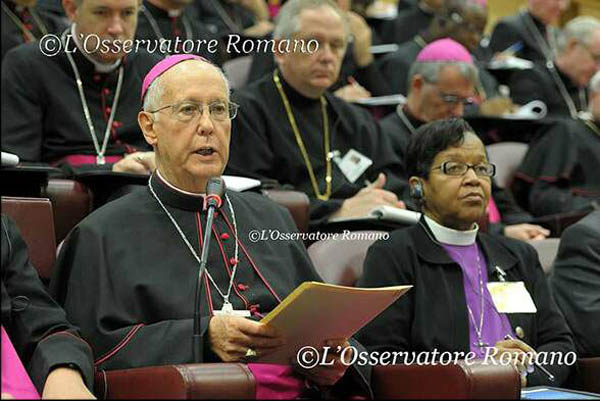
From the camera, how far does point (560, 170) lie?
5.53 metres

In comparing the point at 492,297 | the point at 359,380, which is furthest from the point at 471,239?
the point at 359,380

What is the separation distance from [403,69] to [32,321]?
4.27 m

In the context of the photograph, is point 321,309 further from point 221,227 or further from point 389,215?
point 389,215

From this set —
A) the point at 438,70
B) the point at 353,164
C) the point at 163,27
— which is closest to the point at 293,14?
the point at 353,164

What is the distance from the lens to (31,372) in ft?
8.07

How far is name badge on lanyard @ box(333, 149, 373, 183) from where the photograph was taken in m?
4.39

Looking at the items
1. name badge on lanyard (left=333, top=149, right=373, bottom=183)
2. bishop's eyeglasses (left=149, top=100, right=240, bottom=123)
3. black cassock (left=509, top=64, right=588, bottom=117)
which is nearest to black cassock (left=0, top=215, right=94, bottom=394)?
bishop's eyeglasses (left=149, top=100, right=240, bottom=123)

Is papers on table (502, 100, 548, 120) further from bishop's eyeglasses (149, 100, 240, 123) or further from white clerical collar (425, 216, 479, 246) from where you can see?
bishop's eyeglasses (149, 100, 240, 123)

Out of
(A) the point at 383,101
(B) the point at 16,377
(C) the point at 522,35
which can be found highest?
(C) the point at 522,35

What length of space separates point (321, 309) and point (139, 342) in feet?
1.55

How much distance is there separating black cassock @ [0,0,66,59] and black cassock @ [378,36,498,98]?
7.54ft

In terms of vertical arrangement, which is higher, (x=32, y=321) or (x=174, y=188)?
(x=174, y=188)

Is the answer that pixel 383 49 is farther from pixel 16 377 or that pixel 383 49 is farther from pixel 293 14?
pixel 16 377

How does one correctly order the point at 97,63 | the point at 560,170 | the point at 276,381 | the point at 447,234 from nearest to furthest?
the point at 276,381 → the point at 447,234 → the point at 97,63 → the point at 560,170
